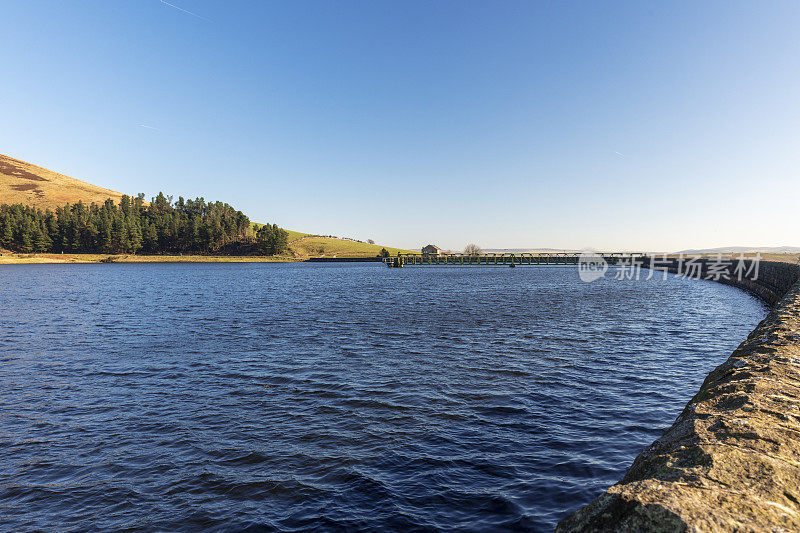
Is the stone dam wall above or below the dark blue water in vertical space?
above

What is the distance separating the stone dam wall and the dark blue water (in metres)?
3.81

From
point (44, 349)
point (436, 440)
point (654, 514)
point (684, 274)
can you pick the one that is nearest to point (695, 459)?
point (654, 514)

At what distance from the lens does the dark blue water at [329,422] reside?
9.59 meters

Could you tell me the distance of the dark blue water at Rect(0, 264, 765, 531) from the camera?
9.59m

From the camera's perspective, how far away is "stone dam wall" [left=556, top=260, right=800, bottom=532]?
3.97 metres

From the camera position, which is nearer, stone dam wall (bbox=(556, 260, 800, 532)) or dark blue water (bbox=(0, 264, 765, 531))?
stone dam wall (bbox=(556, 260, 800, 532))

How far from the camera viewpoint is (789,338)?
13.0 meters

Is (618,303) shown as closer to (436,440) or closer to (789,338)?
(789,338)

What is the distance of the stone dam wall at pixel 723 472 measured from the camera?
397 centimetres

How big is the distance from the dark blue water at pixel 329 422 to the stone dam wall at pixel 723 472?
12.5 feet

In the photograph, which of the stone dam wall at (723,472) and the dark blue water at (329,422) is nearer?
the stone dam wall at (723,472)

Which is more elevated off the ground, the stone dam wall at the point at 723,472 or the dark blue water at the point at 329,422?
the stone dam wall at the point at 723,472

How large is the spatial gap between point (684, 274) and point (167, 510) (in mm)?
153592

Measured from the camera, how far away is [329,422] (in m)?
14.2
